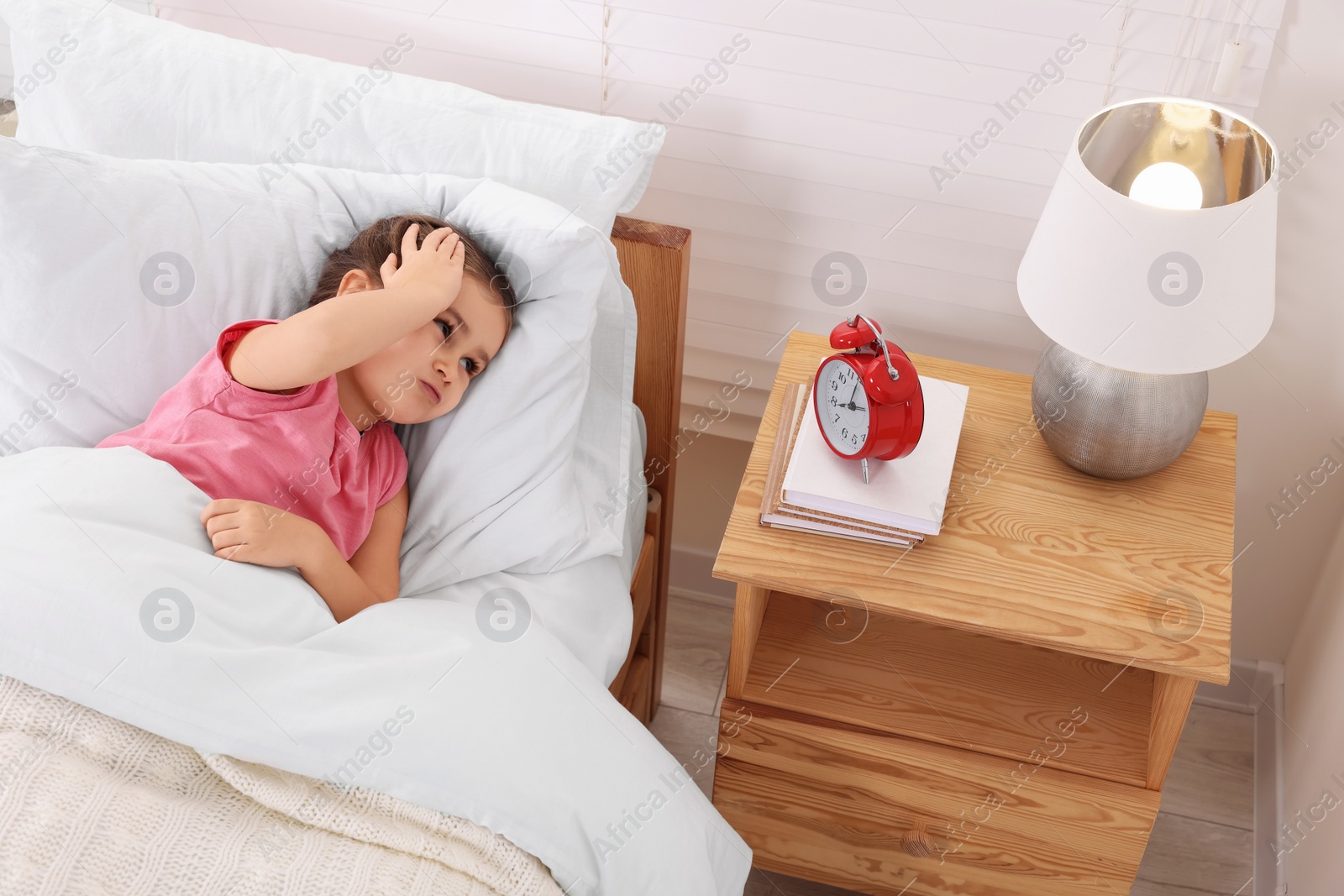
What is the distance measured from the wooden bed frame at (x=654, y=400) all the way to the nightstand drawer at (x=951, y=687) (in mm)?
203

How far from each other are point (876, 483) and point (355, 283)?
0.58 metres

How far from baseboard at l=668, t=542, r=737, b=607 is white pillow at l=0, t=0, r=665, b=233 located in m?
0.74

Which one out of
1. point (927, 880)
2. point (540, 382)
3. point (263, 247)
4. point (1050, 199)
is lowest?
point (927, 880)

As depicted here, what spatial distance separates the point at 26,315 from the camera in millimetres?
1061

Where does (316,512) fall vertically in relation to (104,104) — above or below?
below

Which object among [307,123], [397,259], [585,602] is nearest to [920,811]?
[585,602]

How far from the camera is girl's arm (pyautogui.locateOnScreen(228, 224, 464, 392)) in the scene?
983 millimetres

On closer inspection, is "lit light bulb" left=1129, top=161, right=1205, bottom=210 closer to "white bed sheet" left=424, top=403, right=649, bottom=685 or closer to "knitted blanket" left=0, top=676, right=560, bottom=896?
"white bed sheet" left=424, top=403, right=649, bottom=685

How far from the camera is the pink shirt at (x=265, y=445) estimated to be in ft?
3.30

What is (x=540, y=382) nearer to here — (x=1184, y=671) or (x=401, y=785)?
(x=401, y=785)

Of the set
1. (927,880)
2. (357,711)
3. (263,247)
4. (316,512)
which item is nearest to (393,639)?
(357,711)

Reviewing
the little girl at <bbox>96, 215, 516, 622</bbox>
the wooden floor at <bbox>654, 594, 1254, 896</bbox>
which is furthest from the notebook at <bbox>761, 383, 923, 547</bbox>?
the wooden floor at <bbox>654, 594, 1254, 896</bbox>

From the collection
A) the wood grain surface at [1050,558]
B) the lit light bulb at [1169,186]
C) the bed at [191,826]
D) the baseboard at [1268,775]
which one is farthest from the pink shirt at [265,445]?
the baseboard at [1268,775]

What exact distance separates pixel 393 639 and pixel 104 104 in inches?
29.0
